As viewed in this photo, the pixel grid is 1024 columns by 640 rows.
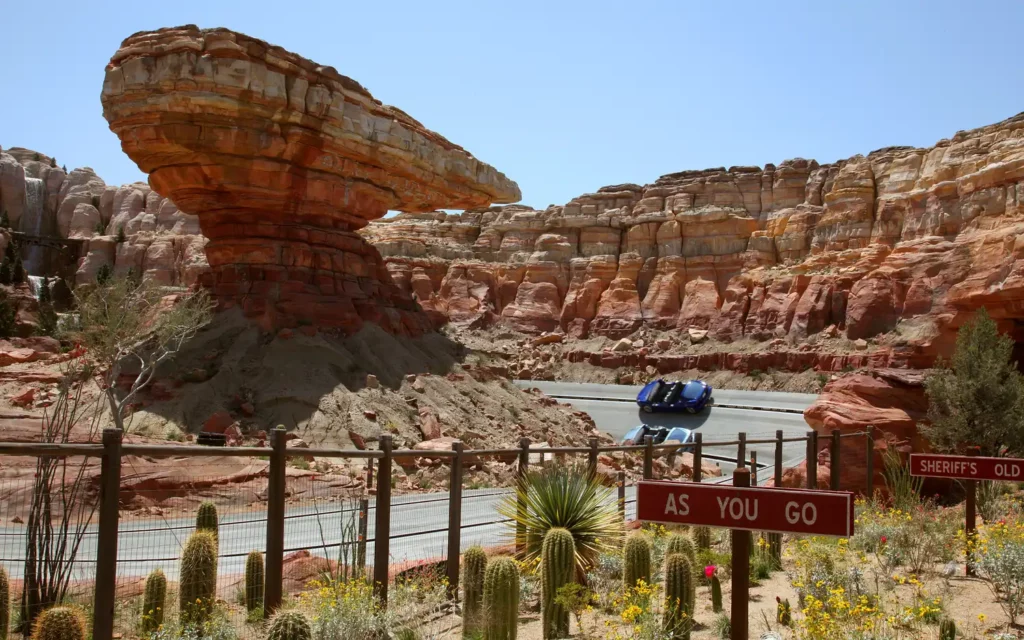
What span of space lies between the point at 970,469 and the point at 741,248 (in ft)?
154

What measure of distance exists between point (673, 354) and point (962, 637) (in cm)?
4072

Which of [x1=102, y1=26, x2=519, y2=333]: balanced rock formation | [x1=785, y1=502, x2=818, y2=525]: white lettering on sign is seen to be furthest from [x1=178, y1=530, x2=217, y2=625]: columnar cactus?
[x1=102, y1=26, x2=519, y2=333]: balanced rock formation

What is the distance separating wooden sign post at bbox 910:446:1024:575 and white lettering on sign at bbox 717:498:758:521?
5079mm

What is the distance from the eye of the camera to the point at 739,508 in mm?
4273

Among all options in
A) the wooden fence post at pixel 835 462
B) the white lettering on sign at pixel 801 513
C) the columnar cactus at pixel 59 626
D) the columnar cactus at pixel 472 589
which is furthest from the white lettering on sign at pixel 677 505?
the wooden fence post at pixel 835 462

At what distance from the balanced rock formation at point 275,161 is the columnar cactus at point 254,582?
60.4 ft

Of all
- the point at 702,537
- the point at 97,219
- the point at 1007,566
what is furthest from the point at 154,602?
the point at 97,219

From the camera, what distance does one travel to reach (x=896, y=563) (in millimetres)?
9523

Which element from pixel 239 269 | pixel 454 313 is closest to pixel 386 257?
pixel 454 313

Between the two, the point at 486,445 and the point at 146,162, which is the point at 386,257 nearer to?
the point at 146,162

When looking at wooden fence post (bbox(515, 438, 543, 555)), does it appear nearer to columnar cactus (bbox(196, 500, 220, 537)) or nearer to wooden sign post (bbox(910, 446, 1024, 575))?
columnar cactus (bbox(196, 500, 220, 537))

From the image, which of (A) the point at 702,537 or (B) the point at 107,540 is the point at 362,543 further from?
(A) the point at 702,537

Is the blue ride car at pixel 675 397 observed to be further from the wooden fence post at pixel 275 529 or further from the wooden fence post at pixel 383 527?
the wooden fence post at pixel 275 529

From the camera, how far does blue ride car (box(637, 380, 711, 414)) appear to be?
108ft
